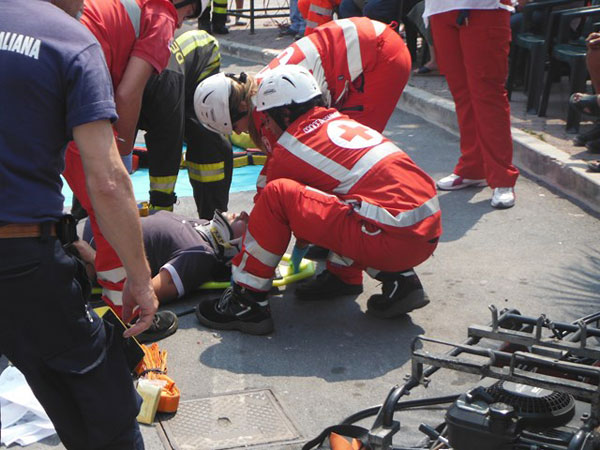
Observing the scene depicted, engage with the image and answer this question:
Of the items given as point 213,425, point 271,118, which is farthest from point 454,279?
point 213,425

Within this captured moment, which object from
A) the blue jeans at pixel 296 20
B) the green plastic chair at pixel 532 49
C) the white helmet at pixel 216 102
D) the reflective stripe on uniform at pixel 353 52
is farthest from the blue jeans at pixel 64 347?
the blue jeans at pixel 296 20

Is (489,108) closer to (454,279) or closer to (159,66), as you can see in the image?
(454,279)

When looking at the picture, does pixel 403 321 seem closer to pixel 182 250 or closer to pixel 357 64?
pixel 182 250

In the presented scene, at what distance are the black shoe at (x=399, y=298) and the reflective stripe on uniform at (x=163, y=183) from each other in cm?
155

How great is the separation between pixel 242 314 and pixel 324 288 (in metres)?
0.56

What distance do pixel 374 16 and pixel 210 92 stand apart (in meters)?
5.94

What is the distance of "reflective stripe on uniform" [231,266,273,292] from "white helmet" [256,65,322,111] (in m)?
0.80

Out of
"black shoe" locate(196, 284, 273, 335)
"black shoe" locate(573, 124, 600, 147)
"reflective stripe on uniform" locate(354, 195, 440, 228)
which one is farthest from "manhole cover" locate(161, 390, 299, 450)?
Answer: "black shoe" locate(573, 124, 600, 147)

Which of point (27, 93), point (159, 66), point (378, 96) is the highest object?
point (27, 93)

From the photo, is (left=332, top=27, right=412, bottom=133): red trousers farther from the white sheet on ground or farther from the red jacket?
the white sheet on ground

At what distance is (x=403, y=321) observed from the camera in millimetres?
4453

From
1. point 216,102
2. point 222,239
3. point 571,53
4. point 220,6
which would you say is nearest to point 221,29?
point 220,6

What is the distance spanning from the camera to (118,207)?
8.21 feet

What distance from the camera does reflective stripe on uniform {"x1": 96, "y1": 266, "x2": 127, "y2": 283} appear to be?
14.1ft
